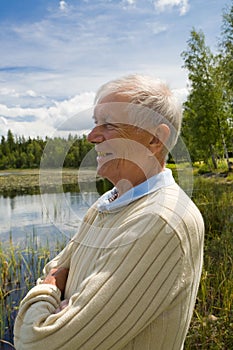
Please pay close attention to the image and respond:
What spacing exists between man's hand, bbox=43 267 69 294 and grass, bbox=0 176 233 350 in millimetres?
1512

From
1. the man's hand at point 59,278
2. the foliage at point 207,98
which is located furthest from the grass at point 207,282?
the foliage at point 207,98

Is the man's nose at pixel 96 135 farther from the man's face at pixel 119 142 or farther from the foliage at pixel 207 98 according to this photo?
the foliage at pixel 207 98

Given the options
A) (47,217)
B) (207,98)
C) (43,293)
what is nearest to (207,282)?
(43,293)

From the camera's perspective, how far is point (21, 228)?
739 cm

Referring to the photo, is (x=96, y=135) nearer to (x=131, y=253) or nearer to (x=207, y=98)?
(x=131, y=253)

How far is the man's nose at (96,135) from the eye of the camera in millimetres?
1192

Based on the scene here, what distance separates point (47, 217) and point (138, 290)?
18.1ft

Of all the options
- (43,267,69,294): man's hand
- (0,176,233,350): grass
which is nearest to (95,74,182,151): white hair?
(43,267,69,294): man's hand

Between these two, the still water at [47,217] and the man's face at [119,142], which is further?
the still water at [47,217]

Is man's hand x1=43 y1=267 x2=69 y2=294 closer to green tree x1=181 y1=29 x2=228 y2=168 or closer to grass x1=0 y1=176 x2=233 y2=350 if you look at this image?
grass x1=0 y1=176 x2=233 y2=350

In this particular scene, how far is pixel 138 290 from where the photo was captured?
39.8 inches

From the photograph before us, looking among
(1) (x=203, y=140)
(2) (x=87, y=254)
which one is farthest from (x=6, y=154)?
(2) (x=87, y=254)

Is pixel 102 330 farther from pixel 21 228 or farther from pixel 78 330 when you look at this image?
pixel 21 228

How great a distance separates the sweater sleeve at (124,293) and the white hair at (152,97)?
0.30 metres
